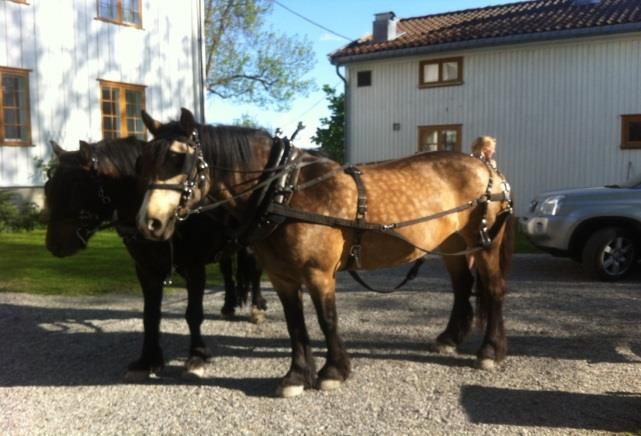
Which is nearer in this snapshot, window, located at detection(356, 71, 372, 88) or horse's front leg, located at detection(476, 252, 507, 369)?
horse's front leg, located at detection(476, 252, 507, 369)

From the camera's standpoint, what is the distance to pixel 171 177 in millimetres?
3002

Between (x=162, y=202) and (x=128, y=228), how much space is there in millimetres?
854

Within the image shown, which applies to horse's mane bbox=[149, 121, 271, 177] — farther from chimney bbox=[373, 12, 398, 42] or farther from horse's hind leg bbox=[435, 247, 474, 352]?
chimney bbox=[373, 12, 398, 42]

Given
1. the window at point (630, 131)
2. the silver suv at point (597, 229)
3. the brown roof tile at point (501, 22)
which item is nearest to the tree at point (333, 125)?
the brown roof tile at point (501, 22)

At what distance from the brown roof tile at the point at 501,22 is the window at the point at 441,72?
71 centimetres

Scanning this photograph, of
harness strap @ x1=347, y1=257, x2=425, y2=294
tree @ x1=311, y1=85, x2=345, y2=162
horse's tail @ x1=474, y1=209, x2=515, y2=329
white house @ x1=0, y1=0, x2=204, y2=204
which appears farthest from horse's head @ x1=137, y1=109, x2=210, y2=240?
tree @ x1=311, y1=85, x2=345, y2=162

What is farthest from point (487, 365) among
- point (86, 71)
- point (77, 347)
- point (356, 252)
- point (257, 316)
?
point (86, 71)

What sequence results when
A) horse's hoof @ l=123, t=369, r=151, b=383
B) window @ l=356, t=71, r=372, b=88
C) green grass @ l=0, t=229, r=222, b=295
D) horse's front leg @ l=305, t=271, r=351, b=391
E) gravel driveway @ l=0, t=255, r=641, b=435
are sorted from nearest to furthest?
gravel driveway @ l=0, t=255, r=641, b=435 → horse's front leg @ l=305, t=271, r=351, b=391 → horse's hoof @ l=123, t=369, r=151, b=383 → green grass @ l=0, t=229, r=222, b=295 → window @ l=356, t=71, r=372, b=88

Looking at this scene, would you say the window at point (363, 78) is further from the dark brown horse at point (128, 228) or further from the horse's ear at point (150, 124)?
the horse's ear at point (150, 124)

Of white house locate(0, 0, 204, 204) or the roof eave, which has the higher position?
the roof eave

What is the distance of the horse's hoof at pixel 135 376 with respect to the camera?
3.81 meters

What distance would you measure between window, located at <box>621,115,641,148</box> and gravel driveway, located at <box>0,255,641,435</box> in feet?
31.1

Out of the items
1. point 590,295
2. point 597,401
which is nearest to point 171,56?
point 590,295

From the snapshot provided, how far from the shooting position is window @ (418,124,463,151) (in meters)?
16.5
